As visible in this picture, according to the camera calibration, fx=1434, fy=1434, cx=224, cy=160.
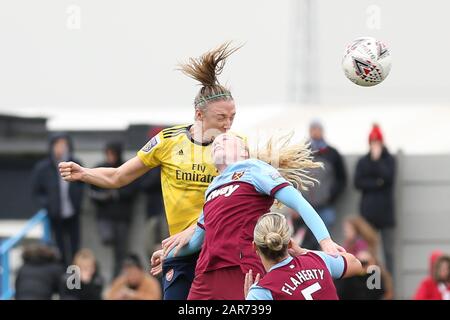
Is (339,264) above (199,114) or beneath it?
beneath

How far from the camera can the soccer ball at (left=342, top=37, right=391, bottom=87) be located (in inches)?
382

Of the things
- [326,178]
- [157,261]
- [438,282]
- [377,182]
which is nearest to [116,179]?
[157,261]

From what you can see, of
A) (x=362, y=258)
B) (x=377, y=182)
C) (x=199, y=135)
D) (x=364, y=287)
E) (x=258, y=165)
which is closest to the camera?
(x=258, y=165)

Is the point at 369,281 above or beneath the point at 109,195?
beneath

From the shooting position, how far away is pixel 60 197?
16.5 metres

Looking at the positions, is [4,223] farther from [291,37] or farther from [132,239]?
[291,37]

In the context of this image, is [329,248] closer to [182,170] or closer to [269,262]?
[269,262]

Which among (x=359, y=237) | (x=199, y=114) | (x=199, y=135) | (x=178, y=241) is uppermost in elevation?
(x=199, y=114)

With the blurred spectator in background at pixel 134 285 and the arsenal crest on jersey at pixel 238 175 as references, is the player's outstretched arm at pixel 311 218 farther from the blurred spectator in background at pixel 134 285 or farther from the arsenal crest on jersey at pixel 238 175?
the blurred spectator in background at pixel 134 285

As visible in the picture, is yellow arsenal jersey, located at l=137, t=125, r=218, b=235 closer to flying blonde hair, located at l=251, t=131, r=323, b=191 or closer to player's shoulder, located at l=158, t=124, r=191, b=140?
player's shoulder, located at l=158, t=124, r=191, b=140

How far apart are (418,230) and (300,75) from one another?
239 cm

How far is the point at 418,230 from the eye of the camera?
16.4 metres

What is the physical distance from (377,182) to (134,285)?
297 centimetres
